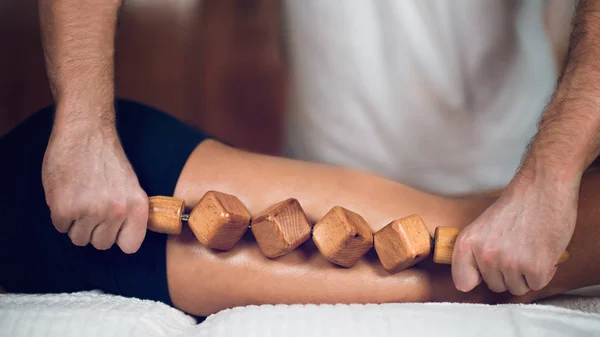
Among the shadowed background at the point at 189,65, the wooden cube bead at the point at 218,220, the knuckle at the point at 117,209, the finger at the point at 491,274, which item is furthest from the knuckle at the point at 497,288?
the shadowed background at the point at 189,65

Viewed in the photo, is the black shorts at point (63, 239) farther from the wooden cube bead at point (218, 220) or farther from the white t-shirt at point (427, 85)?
the white t-shirt at point (427, 85)

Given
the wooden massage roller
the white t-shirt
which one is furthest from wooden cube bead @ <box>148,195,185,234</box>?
the white t-shirt

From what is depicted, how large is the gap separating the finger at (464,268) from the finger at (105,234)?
33 centimetres

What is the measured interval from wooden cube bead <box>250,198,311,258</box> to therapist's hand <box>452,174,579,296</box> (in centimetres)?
15

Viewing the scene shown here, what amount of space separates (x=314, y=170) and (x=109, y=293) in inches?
9.8

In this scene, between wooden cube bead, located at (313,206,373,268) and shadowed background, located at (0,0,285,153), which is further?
shadowed background, located at (0,0,285,153)

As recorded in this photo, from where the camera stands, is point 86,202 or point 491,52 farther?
point 491,52

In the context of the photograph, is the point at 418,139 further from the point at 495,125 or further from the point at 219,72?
the point at 219,72

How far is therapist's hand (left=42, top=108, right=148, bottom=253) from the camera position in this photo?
584 mm

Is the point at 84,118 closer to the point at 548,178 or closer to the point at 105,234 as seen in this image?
the point at 105,234

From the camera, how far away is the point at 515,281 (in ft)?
1.81

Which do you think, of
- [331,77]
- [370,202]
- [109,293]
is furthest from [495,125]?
[109,293]

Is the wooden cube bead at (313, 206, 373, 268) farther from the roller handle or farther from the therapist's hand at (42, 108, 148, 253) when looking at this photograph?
the therapist's hand at (42, 108, 148, 253)

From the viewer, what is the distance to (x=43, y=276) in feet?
2.08
